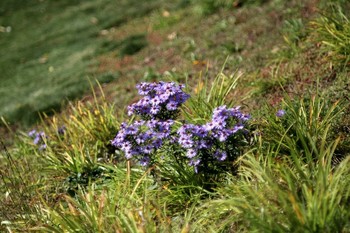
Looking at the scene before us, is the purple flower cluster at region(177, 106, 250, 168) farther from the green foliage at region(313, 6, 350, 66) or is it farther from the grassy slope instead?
the grassy slope

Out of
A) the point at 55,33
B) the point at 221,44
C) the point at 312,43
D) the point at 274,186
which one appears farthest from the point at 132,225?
the point at 55,33

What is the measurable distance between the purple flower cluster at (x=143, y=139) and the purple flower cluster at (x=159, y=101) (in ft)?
0.44

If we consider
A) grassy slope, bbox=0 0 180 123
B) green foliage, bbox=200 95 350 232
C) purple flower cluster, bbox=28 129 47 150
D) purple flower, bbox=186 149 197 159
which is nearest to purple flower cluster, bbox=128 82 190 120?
purple flower, bbox=186 149 197 159

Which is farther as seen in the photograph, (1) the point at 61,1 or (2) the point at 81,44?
(1) the point at 61,1

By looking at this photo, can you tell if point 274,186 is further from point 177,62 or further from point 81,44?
point 81,44

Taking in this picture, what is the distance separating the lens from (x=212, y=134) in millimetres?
A: 3691

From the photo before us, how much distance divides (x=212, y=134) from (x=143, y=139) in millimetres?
563

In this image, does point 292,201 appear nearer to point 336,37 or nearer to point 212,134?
point 212,134

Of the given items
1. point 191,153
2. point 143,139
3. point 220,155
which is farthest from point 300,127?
point 143,139

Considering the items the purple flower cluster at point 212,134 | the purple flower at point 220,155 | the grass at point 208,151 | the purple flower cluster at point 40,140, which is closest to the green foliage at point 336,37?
the grass at point 208,151

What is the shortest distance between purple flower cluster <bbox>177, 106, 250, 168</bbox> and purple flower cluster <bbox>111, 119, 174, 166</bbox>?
0.15 metres

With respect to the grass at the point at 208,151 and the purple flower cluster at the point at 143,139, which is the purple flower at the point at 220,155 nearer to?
the grass at the point at 208,151

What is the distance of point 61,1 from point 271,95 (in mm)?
11340

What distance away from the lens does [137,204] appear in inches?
150
